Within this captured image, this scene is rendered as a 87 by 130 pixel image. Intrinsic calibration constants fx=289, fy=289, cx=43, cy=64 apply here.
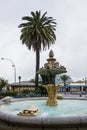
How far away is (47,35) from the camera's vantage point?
167ft

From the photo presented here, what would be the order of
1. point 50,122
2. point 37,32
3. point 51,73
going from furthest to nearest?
point 37,32
point 51,73
point 50,122

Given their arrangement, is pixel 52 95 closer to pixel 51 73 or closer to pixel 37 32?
pixel 51 73

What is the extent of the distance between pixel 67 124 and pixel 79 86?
83605 millimetres

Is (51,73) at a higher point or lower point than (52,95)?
higher

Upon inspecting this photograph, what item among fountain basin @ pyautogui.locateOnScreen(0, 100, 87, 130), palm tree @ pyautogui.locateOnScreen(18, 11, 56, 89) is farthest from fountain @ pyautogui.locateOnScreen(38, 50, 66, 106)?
palm tree @ pyautogui.locateOnScreen(18, 11, 56, 89)

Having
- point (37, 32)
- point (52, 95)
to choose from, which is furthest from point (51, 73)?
point (37, 32)

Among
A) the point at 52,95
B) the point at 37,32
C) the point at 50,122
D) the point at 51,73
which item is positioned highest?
the point at 37,32

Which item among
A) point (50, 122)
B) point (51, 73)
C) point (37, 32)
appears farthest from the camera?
point (37, 32)

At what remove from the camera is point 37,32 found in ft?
164

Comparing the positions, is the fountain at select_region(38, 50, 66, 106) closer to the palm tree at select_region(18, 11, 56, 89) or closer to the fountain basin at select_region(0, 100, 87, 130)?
the fountain basin at select_region(0, 100, 87, 130)

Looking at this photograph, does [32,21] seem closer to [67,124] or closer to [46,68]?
[46,68]

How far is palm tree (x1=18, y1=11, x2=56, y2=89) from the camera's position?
50.1 m

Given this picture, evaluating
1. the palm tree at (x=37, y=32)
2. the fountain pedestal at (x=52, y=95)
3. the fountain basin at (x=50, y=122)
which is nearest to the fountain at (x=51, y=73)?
the fountain pedestal at (x=52, y=95)

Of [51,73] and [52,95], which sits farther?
[51,73]
